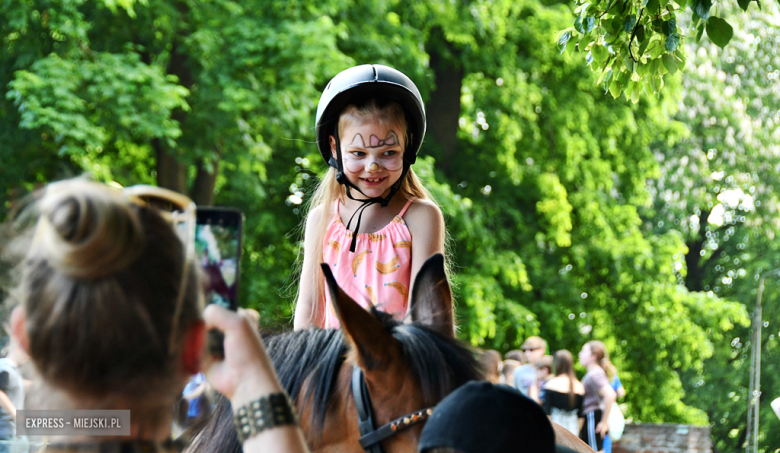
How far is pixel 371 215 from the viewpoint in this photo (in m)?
2.40

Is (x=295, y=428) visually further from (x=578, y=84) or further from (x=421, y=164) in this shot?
(x=578, y=84)

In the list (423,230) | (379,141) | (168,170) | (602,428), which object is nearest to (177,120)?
(168,170)

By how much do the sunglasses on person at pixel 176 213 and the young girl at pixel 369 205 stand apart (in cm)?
110

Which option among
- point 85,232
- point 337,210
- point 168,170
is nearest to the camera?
point 85,232

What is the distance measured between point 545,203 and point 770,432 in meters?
12.1

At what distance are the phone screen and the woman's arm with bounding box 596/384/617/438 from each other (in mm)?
7601

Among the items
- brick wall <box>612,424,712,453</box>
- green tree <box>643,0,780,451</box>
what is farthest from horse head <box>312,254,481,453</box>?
green tree <box>643,0,780,451</box>

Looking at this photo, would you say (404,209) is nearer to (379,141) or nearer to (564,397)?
(379,141)

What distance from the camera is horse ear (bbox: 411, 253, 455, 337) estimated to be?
5.82ft

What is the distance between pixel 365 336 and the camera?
1.52 metres

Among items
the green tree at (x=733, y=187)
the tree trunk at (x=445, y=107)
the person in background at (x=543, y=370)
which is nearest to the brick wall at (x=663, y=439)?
the person in background at (x=543, y=370)

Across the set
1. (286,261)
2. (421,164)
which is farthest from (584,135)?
(286,261)

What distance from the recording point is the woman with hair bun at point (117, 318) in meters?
0.98

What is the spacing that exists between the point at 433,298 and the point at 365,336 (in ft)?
1.10
